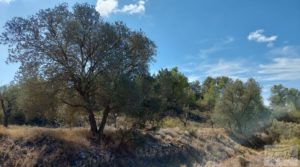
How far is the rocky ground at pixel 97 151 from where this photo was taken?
1402 centimetres

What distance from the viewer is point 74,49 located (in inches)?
683

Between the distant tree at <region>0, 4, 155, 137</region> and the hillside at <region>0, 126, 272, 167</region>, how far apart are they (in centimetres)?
208

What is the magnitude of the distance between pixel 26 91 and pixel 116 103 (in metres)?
5.40

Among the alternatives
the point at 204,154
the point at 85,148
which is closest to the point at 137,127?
the point at 85,148

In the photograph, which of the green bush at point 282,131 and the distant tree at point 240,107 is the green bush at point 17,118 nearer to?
the distant tree at point 240,107

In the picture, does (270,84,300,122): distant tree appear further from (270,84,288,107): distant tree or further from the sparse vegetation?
the sparse vegetation

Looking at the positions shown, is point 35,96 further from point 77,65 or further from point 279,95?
point 279,95

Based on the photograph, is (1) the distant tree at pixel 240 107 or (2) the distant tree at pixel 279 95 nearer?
(1) the distant tree at pixel 240 107

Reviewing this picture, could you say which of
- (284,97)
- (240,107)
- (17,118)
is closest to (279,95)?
(284,97)

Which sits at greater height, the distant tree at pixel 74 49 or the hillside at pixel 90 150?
the distant tree at pixel 74 49

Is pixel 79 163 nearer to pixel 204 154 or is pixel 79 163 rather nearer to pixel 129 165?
pixel 129 165

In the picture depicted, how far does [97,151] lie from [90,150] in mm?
410

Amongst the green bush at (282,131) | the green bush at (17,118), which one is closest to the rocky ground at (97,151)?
the green bush at (282,131)

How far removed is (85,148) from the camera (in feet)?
51.9
